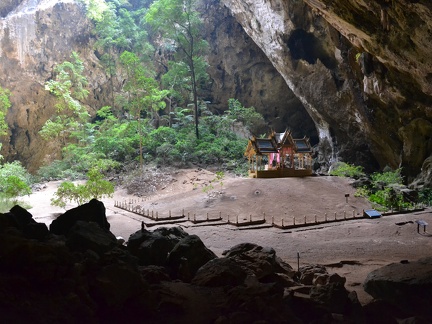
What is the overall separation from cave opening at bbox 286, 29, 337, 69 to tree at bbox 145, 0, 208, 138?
9667mm

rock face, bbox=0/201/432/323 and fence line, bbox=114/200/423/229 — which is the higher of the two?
rock face, bbox=0/201/432/323

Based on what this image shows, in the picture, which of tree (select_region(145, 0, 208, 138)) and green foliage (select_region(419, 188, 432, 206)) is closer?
green foliage (select_region(419, 188, 432, 206))

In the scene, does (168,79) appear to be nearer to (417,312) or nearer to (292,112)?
(292,112)

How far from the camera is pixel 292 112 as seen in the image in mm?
33156

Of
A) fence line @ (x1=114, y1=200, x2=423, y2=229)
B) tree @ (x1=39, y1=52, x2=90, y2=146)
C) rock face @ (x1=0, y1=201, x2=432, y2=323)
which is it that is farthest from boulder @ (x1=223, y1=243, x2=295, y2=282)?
tree @ (x1=39, y1=52, x2=90, y2=146)

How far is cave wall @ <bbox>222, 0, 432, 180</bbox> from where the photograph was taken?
1309 centimetres

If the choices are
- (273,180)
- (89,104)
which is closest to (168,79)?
(89,104)

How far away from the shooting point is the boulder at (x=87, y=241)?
6.22 meters

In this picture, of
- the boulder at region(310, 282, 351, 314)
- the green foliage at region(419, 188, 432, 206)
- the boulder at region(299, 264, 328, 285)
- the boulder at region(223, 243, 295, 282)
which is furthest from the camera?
the green foliage at region(419, 188, 432, 206)

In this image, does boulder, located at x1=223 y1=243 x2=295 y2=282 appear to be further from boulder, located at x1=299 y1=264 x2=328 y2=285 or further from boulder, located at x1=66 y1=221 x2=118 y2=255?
boulder, located at x1=66 y1=221 x2=118 y2=255

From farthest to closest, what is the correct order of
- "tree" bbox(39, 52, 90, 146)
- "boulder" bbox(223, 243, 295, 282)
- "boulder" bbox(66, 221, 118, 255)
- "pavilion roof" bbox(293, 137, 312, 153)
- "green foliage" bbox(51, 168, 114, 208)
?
"tree" bbox(39, 52, 90, 146) < "pavilion roof" bbox(293, 137, 312, 153) < "green foliage" bbox(51, 168, 114, 208) < "boulder" bbox(223, 243, 295, 282) < "boulder" bbox(66, 221, 118, 255)

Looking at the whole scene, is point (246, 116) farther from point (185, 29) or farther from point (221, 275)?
point (221, 275)

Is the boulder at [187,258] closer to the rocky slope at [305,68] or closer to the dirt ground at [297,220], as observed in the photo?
the dirt ground at [297,220]

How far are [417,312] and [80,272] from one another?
5197 mm
